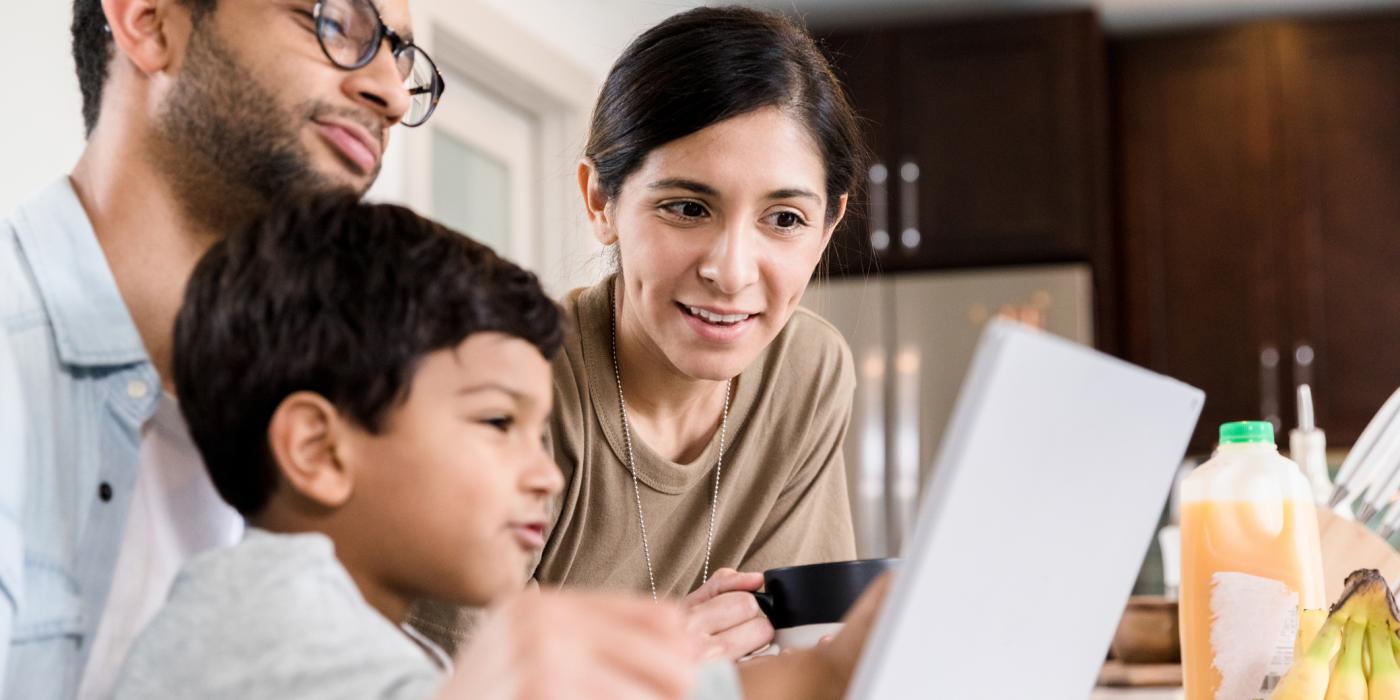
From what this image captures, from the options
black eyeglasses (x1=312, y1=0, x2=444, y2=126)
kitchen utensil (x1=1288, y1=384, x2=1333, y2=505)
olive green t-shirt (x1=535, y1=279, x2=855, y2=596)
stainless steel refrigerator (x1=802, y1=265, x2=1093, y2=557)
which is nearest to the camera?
black eyeglasses (x1=312, y1=0, x2=444, y2=126)

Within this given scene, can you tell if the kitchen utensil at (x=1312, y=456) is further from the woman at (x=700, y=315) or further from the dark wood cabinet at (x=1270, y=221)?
the dark wood cabinet at (x=1270, y=221)

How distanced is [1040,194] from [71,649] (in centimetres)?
350

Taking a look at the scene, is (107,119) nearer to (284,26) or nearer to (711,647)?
(284,26)

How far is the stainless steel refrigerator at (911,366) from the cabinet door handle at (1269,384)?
54 centimetres

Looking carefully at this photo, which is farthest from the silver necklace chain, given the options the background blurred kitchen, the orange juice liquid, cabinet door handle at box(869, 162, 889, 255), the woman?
cabinet door handle at box(869, 162, 889, 255)

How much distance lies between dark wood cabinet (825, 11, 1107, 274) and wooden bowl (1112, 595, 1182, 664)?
7.61 ft

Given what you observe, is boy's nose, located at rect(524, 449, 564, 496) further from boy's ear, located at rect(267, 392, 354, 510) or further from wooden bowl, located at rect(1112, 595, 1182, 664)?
wooden bowl, located at rect(1112, 595, 1182, 664)

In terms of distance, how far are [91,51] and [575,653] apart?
745 mm

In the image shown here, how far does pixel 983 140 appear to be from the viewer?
411 centimetres

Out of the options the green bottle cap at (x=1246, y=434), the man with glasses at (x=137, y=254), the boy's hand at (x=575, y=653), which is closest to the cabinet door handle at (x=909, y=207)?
the green bottle cap at (x=1246, y=434)

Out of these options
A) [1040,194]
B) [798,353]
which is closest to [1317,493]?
[798,353]

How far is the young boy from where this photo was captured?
61 centimetres

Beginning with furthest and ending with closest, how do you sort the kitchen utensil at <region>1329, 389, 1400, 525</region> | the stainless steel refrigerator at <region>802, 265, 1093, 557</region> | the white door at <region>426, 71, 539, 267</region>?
the stainless steel refrigerator at <region>802, 265, 1093, 557</region> → the white door at <region>426, 71, 539, 267</region> → the kitchen utensil at <region>1329, 389, 1400, 525</region>

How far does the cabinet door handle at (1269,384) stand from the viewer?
13.3ft
